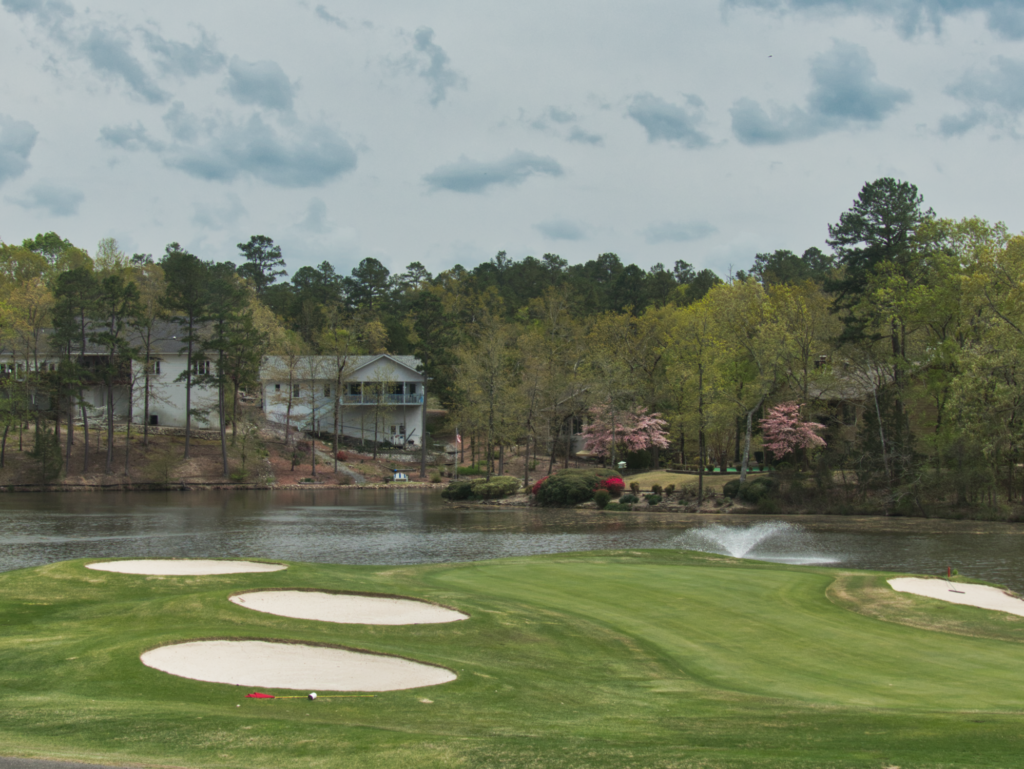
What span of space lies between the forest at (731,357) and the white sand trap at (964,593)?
81.5 feet

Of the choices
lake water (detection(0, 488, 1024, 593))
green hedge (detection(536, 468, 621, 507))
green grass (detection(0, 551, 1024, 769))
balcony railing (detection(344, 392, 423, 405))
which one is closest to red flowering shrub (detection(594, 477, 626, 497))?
green hedge (detection(536, 468, 621, 507))

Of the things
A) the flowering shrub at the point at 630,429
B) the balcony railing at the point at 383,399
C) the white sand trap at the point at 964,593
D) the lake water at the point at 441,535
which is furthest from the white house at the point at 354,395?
the white sand trap at the point at 964,593

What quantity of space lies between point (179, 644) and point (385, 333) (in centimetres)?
9310

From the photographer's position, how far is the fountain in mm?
32688

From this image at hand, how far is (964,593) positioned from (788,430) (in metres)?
38.0

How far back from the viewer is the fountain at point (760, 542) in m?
32.7

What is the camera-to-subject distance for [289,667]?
10992mm

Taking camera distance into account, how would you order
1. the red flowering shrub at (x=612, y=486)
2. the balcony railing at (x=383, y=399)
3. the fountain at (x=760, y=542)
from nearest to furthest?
the fountain at (x=760, y=542)
the red flowering shrub at (x=612, y=486)
the balcony railing at (x=383, y=399)

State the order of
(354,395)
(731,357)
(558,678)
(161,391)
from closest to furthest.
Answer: (558,678)
(731,357)
(161,391)
(354,395)

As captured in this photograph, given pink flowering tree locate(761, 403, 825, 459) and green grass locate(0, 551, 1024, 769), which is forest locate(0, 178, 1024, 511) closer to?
pink flowering tree locate(761, 403, 825, 459)

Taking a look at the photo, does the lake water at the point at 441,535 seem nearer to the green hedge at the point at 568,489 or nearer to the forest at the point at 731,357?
the green hedge at the point at 568,489

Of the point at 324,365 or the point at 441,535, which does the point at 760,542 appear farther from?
the point at 324,365

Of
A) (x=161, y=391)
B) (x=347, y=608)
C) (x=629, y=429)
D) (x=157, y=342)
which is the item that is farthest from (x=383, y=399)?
(x=347, y=608)

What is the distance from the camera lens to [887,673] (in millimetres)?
13031
